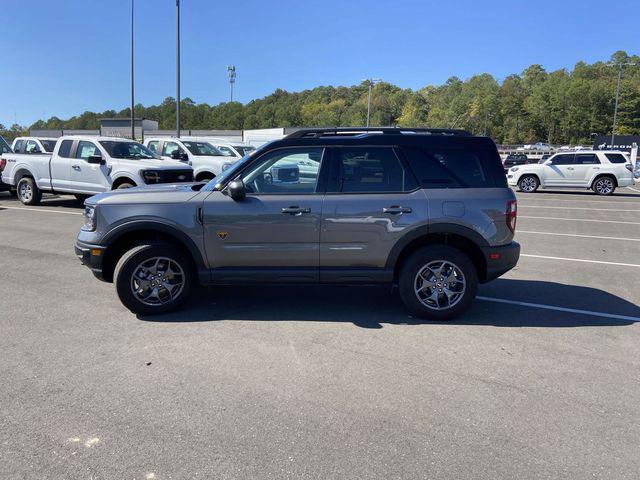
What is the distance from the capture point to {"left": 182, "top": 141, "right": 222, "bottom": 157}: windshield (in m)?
17.4

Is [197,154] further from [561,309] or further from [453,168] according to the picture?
[561,309]

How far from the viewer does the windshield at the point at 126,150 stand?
1334 centimetres

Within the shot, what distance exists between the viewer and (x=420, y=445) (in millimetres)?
3098

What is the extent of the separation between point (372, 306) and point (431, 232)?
116 cm

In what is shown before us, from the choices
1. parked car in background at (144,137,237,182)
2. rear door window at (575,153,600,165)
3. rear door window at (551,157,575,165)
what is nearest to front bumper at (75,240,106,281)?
parked car in background at (144,137,237,182)

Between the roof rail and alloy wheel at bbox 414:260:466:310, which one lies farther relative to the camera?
the roof rail

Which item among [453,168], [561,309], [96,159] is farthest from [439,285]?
[96,159]

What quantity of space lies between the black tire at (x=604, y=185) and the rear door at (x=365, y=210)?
776 inches

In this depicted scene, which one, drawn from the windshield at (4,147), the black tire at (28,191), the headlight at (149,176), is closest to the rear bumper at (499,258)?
the headlight at (149,176)

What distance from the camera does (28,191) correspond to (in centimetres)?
1466

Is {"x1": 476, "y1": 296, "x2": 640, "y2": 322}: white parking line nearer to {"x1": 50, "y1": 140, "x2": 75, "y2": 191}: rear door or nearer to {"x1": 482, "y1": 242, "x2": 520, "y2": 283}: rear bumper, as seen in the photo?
{"x1": 482, "y1": 242, "x2": 520, "y2": 283}: rear bumper

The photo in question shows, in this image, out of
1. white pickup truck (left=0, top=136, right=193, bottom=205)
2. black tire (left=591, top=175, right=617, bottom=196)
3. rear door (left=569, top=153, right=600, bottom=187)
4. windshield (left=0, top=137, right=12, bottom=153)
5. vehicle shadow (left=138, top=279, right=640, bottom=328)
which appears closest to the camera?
vehicle shadow (left=138, top=279, right=640, bottom=328)

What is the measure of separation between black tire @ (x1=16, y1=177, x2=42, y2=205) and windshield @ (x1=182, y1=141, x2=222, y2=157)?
481 cm

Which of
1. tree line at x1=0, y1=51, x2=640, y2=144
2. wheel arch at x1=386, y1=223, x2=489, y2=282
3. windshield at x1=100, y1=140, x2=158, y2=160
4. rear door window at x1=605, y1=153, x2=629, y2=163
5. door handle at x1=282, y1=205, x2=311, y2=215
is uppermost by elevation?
tree line at x1=0, y1=51, x2=640, y2=144
